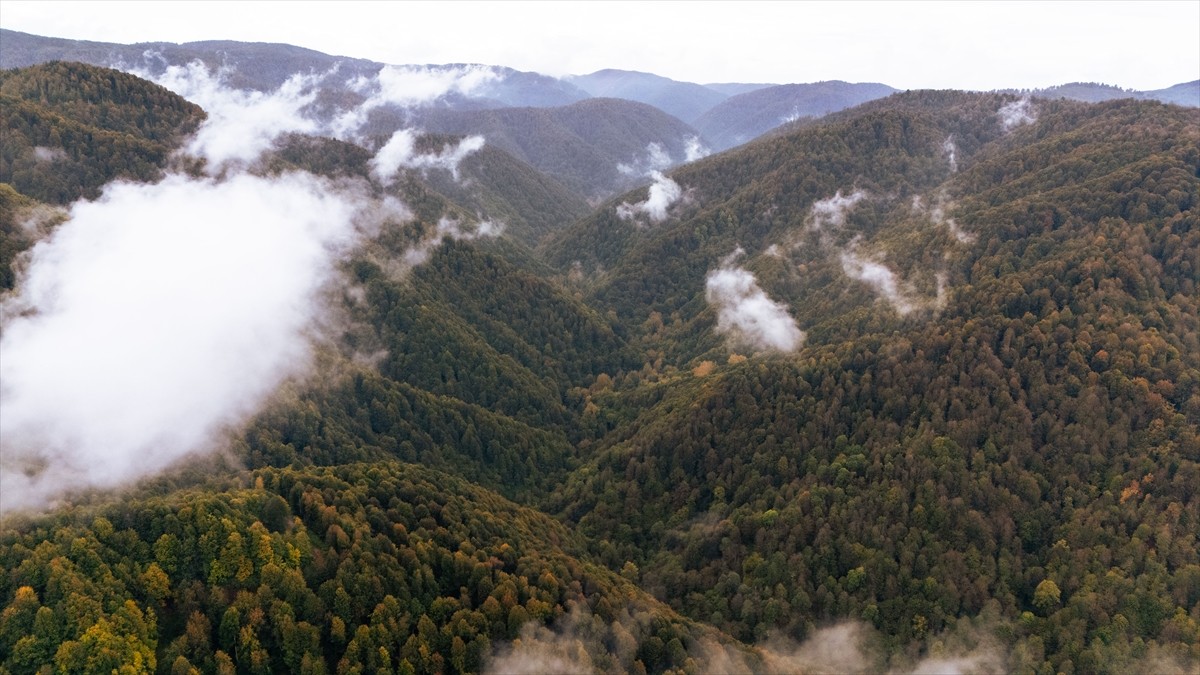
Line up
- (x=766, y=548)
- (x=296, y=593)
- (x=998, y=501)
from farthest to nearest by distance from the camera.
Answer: (x=766, y=548) → (x=998, y=501) → (x=296, y=593)

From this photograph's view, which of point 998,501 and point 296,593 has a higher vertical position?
point 296,593

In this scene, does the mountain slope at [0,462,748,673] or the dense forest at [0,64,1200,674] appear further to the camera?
the dense forest at [0,64,1200,674]

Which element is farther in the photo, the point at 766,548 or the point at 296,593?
the point at 766,548

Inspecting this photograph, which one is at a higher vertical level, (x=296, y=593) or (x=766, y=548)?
(x=296, y=593)

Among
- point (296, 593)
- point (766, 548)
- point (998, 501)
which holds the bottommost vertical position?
point (766, 548)

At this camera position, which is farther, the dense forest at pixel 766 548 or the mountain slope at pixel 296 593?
the dense forest at pixel 766 548

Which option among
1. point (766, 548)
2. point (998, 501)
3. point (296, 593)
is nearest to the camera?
point (296, 593)

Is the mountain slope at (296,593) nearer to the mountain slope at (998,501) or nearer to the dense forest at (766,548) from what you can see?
the dense forest at (766,548)

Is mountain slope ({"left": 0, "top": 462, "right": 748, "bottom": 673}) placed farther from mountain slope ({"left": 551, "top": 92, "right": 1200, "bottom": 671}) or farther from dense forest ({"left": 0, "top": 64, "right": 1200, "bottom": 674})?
mountain slope ({"left": 551, "top": 92, "right": 1200, "bottom": 671})

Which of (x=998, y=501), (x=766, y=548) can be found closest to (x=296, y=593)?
(x=766, y=548)

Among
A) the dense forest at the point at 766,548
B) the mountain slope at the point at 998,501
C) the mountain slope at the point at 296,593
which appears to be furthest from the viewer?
the mountain slope at the point at 998,501

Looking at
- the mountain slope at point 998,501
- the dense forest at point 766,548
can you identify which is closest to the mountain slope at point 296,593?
the dense forest at point 766,548

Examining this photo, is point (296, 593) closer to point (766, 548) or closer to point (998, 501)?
point (766, 548)

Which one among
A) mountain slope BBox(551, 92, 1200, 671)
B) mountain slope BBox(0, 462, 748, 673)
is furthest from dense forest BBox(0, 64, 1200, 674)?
mountain slope BBox(551, 92, 1200, 671)
